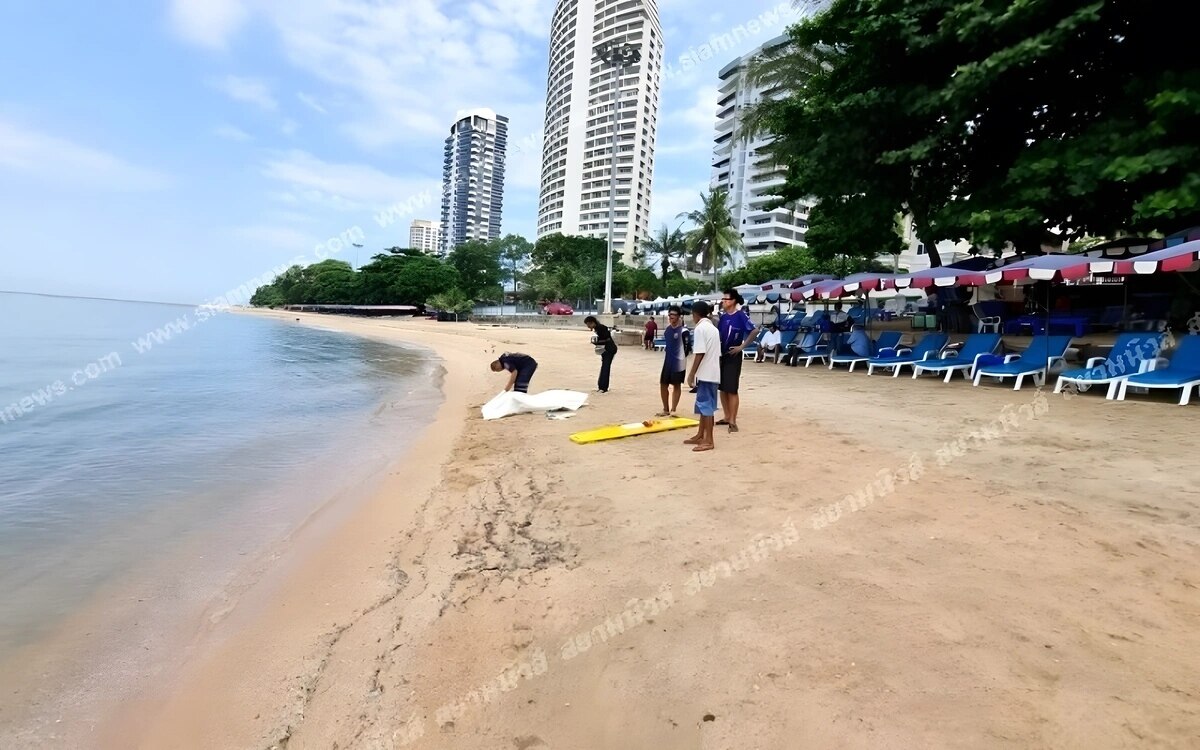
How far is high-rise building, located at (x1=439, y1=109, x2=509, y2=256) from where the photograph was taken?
418 ft

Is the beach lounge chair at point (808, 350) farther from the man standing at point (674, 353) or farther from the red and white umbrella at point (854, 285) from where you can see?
the man standing at point (674, 353)

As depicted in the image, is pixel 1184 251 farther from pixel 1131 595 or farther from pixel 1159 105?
pixel 1131 595

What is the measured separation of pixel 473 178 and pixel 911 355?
131 meters

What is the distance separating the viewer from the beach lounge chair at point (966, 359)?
35.3 ft

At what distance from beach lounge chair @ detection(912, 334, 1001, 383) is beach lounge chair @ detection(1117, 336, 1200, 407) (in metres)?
2.60

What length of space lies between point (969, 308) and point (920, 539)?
1649cm

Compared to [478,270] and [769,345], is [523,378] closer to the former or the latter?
[769,345]

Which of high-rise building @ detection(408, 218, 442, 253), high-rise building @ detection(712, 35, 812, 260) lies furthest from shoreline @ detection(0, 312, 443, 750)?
high-rise building @ detection(408, 218, 442, 253)

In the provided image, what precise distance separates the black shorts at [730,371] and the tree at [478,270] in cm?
6962

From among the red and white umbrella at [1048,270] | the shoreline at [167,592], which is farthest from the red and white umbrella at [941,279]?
the shoreline at [167,592]

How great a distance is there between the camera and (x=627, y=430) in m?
6.86

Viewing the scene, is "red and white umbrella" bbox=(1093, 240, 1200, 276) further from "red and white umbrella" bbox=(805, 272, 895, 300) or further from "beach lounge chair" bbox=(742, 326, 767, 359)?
"beach lounge chair" bbox=(742, 326, 767, 359)

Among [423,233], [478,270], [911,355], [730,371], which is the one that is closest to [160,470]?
[730,371]

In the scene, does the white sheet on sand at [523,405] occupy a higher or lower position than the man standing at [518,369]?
lower
